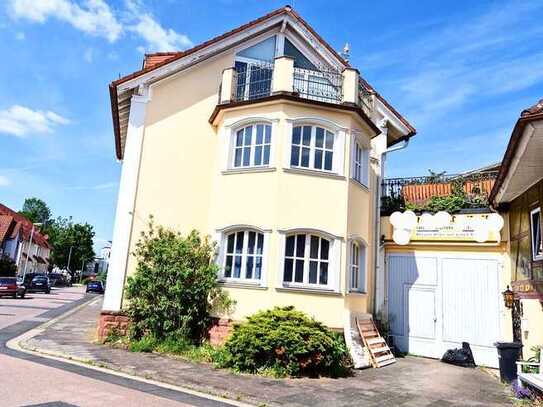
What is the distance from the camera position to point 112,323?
12.6m

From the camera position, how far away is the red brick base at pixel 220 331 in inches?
464

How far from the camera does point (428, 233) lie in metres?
14.7

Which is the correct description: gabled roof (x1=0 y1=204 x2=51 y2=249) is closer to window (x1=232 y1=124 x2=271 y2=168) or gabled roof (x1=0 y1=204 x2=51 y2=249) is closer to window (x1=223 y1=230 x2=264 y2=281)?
window (x1=232 y1=124 x2=271 y2=168)

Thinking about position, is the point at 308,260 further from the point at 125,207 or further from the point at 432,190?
the point at 432,190

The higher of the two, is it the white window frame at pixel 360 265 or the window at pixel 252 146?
the window at pixel 252 146

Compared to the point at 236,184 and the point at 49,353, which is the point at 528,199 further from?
the point at 49,353

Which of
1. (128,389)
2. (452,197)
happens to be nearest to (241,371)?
(128,389)

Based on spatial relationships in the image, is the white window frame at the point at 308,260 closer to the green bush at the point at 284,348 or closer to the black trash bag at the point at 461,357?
the green bush at the point at 284,348

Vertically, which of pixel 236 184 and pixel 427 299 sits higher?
pixel 236 184

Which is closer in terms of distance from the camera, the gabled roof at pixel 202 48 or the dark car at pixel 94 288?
the gabled roof at pixel 202 48

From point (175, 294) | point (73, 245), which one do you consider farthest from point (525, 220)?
point (73, 245)

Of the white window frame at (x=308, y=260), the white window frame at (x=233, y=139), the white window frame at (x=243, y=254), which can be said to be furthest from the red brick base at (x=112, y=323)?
the white window frame at (x=233, y=139)

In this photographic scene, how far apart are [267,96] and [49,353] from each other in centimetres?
865

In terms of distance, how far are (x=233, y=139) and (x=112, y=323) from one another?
6241 mm
